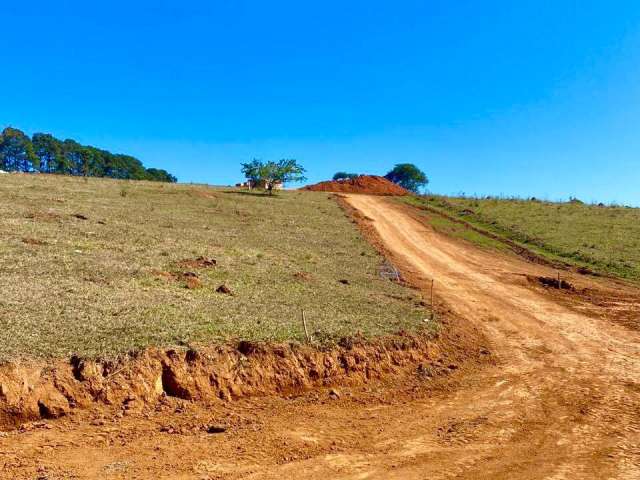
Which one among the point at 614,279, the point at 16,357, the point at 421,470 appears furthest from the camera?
the point at 614,279

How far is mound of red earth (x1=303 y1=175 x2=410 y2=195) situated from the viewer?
2416 inches

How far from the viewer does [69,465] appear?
235 inches

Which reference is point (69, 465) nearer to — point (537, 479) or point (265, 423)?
point (265, 423)

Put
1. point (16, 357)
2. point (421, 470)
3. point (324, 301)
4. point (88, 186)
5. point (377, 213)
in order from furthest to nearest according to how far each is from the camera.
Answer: point (377, 213), point (88, 186), point (324, 301), point (16, 357), point (421, 470)

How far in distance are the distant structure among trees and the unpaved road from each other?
Result: 86.8 meters

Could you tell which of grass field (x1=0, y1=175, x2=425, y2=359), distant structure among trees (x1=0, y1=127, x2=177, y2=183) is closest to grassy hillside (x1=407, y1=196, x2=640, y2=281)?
grass field (x1=0, y1=175, x2=425, y2=359)

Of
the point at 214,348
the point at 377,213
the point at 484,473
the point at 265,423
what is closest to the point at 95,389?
the point at 214,348

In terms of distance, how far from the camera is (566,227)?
3512cm

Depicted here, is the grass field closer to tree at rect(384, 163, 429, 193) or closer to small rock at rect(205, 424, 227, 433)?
small rock at rect(205, 424, 227, 433)

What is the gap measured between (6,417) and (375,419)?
5697mm

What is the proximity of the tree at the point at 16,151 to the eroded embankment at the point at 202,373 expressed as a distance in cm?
9885

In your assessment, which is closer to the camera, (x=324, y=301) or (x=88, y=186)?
(x=324, y=301)

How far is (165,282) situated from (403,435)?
27.7 ft

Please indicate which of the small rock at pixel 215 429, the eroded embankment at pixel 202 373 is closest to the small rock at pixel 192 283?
the eroded embankment at pixel 202 373
